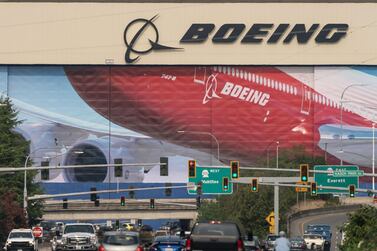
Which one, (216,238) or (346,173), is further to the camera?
(346,173)

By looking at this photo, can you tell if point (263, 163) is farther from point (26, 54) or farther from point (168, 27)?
point (26, 54)

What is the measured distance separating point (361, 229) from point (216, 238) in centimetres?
1237

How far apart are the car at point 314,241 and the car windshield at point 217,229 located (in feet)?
133

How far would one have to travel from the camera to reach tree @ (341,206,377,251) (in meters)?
44.7

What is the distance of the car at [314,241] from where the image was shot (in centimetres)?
7775

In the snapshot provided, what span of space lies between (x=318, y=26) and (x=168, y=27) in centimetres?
2397

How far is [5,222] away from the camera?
7744cm

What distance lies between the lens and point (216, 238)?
3638 centimetres

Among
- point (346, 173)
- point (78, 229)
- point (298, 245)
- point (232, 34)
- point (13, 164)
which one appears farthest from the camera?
point (232, 34)

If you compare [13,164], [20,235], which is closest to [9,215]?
[20,235]

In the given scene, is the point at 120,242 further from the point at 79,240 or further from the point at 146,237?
the point at 146,237

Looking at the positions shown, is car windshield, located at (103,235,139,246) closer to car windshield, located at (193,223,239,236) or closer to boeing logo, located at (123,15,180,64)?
car windshield, located at (193,223,239,236)

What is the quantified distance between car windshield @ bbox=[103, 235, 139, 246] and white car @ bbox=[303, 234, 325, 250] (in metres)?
37.9

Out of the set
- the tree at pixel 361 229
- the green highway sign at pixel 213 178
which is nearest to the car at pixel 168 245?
the tree at pixel 361 229
